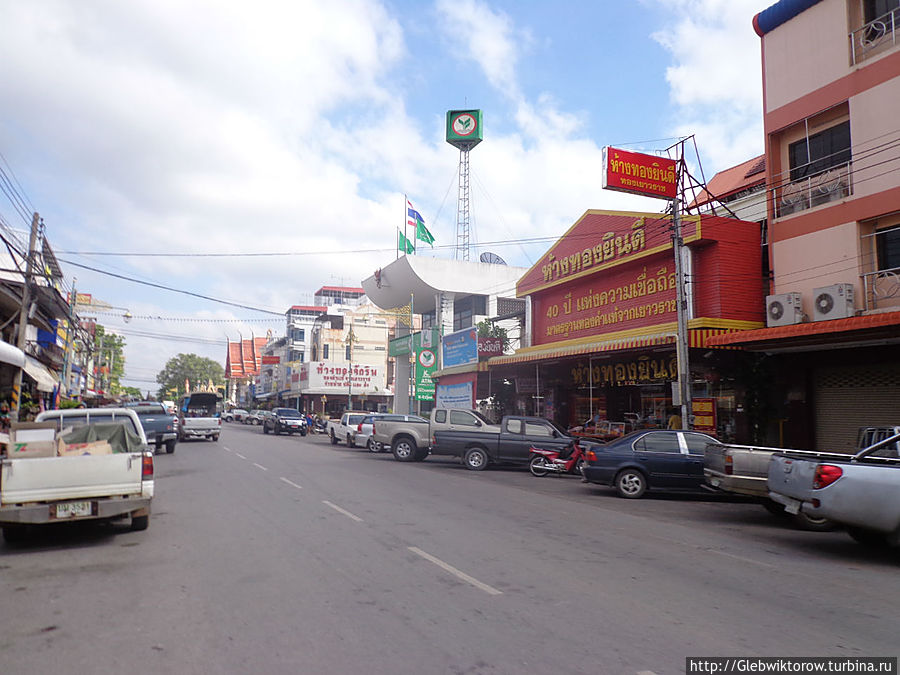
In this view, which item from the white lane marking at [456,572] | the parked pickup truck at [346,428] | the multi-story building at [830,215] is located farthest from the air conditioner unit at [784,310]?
the parked pickup truck at [346,428]

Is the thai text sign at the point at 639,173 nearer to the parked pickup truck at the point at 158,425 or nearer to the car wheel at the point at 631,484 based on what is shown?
the car wheel at the point at 631,484

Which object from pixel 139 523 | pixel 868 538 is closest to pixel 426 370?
pixel 139 523

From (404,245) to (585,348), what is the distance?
29526 mm

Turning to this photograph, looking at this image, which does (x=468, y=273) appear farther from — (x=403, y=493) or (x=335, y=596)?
(x=335, y=596)

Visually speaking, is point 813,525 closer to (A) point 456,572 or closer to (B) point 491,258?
(A) point 456,572

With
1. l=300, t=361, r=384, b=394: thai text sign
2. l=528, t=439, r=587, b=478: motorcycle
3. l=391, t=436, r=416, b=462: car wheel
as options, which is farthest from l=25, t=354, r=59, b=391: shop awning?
l=300, t=361, r=384, b=394: thai text sign

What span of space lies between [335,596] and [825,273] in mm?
15881

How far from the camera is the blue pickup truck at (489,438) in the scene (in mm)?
19625

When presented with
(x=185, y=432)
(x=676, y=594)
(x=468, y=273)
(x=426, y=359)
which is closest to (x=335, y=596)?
(x=676, y=594)

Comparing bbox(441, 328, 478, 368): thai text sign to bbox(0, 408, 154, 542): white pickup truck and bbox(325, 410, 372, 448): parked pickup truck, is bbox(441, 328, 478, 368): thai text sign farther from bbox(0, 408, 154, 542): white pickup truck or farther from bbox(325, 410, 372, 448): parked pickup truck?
bbox(0, 408, 154, 542): white pickup truck

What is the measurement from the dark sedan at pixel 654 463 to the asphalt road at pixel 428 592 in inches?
92.5

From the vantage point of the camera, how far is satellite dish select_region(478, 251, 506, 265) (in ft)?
165

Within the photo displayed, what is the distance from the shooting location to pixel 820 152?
17719 millimetres

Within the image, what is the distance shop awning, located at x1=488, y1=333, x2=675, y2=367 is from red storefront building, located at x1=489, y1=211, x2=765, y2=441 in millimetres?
44
